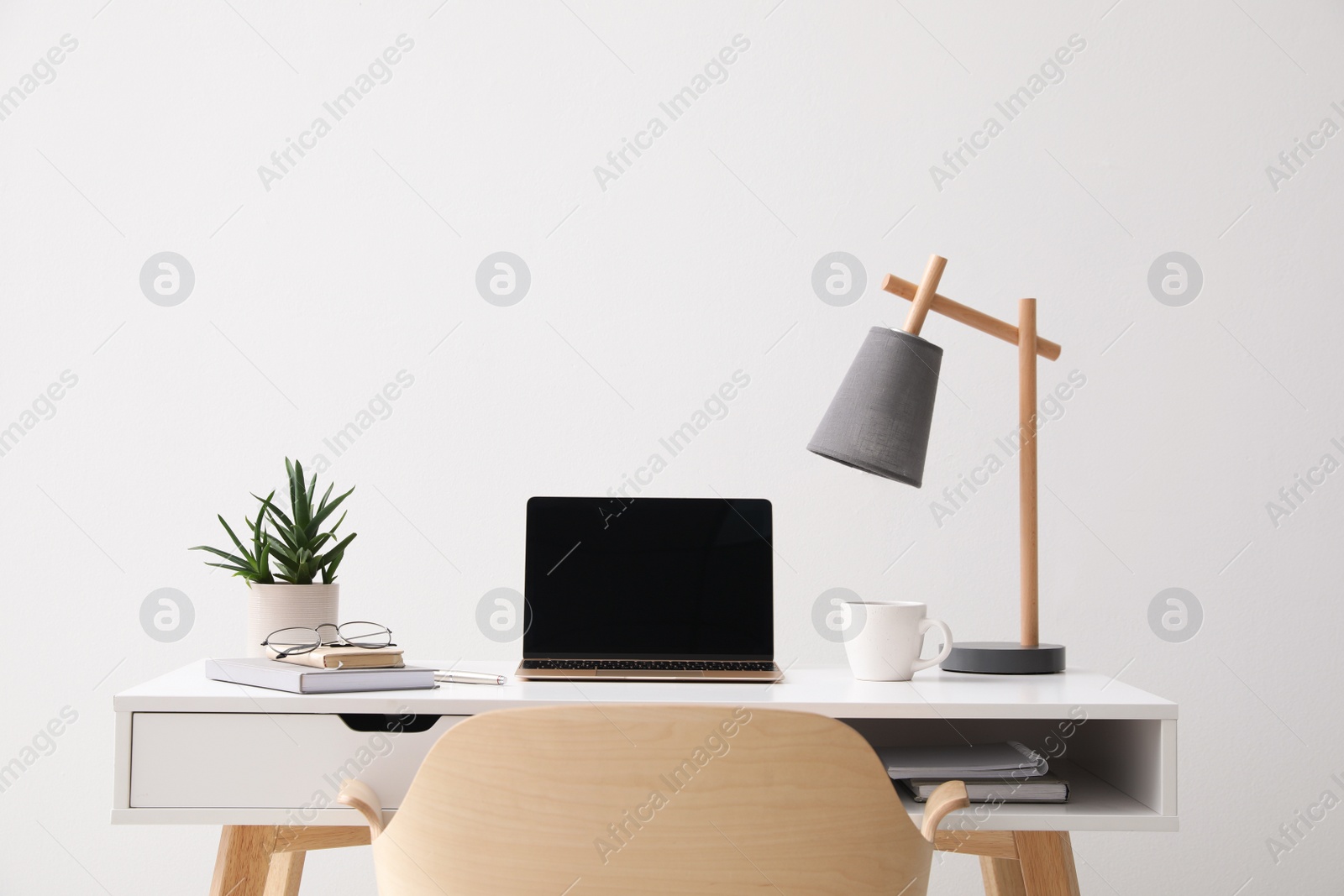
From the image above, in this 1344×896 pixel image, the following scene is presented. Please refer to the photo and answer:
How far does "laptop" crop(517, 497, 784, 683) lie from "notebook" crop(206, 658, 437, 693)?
20 cm

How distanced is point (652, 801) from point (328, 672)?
52cm

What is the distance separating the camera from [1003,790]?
46.7 inches

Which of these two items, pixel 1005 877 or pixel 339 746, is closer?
pixel 339 746

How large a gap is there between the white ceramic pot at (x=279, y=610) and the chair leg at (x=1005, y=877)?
1083 mm

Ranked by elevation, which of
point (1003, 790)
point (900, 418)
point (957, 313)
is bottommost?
point (1003, 790)

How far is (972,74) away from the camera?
2.29 m

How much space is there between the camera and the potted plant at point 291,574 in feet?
4.87

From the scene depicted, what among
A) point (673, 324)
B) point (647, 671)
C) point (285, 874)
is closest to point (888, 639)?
point (647, 671)

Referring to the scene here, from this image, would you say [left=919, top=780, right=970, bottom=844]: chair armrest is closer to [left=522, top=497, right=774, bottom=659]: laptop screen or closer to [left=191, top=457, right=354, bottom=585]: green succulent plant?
[left=522, top=497, right=774, bottom=659]: laptop screen

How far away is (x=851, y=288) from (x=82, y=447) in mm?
1678

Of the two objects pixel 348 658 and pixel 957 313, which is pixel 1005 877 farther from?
pixel 348 658

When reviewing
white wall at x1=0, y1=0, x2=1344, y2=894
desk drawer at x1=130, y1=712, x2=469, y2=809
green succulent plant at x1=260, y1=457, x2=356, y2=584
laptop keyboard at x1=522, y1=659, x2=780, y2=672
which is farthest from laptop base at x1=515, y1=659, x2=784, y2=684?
white wall at x1=0, y1=0, x2=1344, y2=894

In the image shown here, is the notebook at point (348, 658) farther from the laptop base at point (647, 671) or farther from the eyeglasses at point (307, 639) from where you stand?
the laptop base at point (647, 671)

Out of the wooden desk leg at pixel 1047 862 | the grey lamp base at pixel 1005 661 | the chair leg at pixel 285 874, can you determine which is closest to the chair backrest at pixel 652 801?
the wooden desk leg at pixel 1047 862
